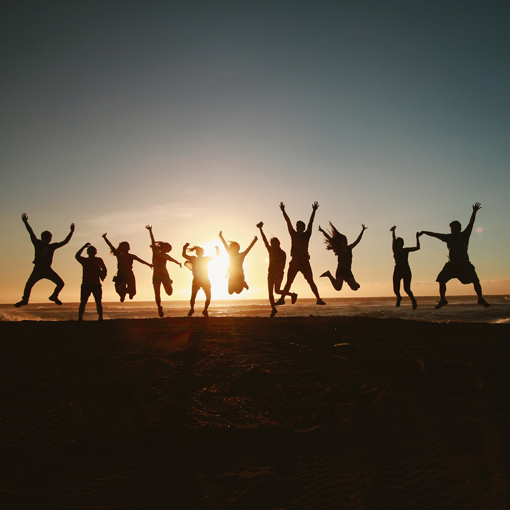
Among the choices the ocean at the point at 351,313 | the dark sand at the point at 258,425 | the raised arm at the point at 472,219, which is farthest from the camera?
the ocean at the point at 351,313

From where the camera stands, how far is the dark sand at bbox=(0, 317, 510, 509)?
4.48m

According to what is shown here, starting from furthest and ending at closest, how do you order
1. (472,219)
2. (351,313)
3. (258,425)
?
(351,313)
(472,219)
(258,425)

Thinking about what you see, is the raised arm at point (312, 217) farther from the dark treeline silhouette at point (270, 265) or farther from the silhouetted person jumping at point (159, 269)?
the silhouetted person jumping at point (159, 269)

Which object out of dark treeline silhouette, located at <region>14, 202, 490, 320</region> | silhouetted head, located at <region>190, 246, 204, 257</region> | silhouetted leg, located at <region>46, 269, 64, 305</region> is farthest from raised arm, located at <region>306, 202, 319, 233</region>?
silhouetted leg, located at <region>46, 269, 64, 305</region>

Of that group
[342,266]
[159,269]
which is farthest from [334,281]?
[159,269]

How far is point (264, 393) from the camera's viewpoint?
270 inches

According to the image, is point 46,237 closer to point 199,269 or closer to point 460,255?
point 199,269

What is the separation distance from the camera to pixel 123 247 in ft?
50.9

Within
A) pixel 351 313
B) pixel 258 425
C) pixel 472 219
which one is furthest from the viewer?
pixel 351 313

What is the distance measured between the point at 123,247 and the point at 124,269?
759 mm

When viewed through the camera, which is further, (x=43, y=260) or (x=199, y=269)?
(x=199, y=269)

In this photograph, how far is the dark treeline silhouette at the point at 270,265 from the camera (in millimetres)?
13453

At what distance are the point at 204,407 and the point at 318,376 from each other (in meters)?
2.04

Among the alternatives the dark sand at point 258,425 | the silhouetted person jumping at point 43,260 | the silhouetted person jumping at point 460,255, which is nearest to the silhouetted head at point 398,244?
the silhouetted person jumping at point 460,255
